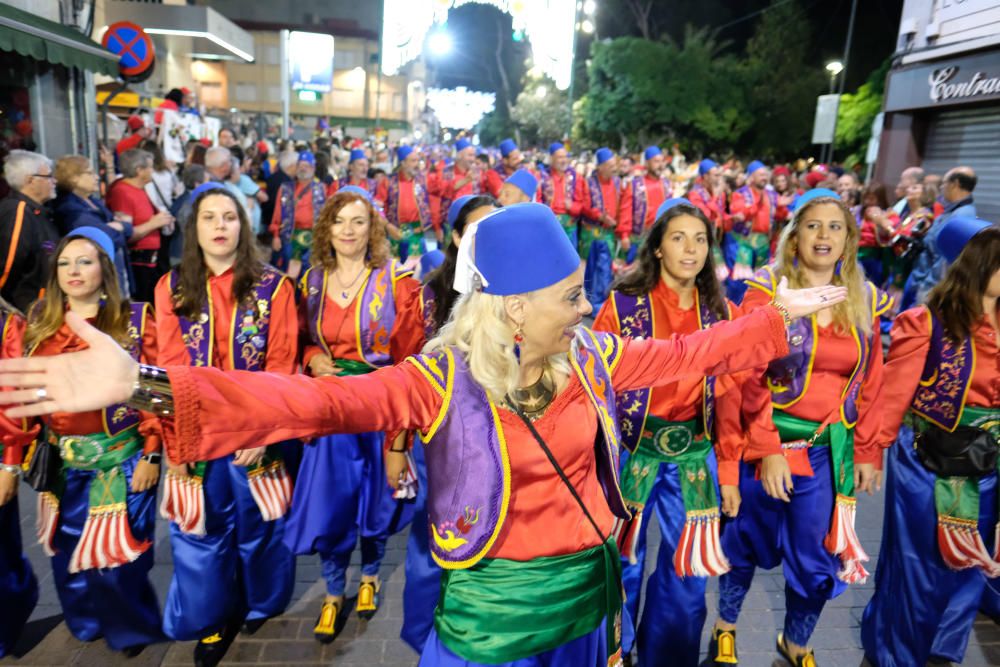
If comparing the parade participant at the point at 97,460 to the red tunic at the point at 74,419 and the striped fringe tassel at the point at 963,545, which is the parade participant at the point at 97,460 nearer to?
the red tunic at the point at 74,419

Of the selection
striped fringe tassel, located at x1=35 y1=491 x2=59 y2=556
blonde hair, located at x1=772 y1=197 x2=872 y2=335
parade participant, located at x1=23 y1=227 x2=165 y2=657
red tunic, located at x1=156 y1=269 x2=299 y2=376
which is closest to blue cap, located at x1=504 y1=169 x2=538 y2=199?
blonde hair, located at x1=772 y1=197 x2=872 y2=335

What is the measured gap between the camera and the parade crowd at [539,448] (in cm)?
200

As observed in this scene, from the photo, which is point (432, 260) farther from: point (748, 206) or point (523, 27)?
point (523, 27)

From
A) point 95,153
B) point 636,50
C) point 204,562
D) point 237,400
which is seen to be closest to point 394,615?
point 204,562

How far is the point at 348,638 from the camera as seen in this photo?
370cm

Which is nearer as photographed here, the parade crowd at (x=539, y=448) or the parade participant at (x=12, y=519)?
the parade crowd at (x=539, y=448)

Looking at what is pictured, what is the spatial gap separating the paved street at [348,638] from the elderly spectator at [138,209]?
14.5 ft

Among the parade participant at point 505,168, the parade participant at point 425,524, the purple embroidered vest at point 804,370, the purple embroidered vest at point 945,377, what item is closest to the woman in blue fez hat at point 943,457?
the purple embroidered vest at point 945,377

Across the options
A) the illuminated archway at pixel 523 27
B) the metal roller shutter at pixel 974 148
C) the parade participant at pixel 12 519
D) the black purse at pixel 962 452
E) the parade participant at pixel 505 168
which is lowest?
the parade participant at pixel 12 519

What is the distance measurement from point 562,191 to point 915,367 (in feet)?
27.5

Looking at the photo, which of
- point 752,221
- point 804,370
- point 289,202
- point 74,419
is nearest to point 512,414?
point 804,370

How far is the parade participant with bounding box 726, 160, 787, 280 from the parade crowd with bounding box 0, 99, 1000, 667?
7.75 meters

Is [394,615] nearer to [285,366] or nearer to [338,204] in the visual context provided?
[285,366]

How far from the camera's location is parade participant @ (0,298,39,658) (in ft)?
10.1
